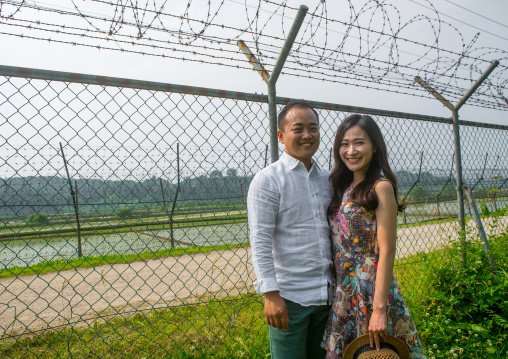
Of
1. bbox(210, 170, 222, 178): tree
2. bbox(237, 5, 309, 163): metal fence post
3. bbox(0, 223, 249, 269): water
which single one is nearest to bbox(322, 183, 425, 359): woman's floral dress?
bbox(237, 5, 309, 163): metal fence post

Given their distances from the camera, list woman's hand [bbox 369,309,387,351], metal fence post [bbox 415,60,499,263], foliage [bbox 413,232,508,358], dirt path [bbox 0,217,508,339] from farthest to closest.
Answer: dirt path [bbox 0,217,508,339] < metal fence post [bbox 415,60,499,263] < foliage [bbox 413,232,508,358] < woman's hand [bbox 369,309,387,351]

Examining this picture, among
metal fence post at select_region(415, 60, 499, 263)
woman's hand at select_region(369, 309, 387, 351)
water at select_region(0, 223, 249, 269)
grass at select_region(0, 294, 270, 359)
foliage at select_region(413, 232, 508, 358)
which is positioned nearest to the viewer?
woman's hand at select_region(369, 309, 387, 351)

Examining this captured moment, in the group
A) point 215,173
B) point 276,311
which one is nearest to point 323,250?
point 276,311

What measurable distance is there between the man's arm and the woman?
30cm

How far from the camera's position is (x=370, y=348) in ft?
5.07

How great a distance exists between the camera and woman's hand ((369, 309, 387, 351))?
4.96ft

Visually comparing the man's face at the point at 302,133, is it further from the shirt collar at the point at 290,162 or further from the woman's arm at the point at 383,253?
the woman's arm at the point at 383,253

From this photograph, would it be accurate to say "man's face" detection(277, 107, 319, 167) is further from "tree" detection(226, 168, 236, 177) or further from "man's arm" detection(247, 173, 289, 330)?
"tree" detection(226, 168, 236, 177)

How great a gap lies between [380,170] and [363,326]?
2.46ft

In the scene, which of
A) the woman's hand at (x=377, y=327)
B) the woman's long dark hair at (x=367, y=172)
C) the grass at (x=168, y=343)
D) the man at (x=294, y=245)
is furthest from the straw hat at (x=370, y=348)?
the grass at (x=168, y=343)

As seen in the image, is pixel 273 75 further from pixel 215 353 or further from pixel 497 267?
pixel 497 267

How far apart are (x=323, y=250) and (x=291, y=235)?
6.7 inches

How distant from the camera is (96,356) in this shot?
2838mm

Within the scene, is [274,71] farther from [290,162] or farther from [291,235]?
[291,235]
